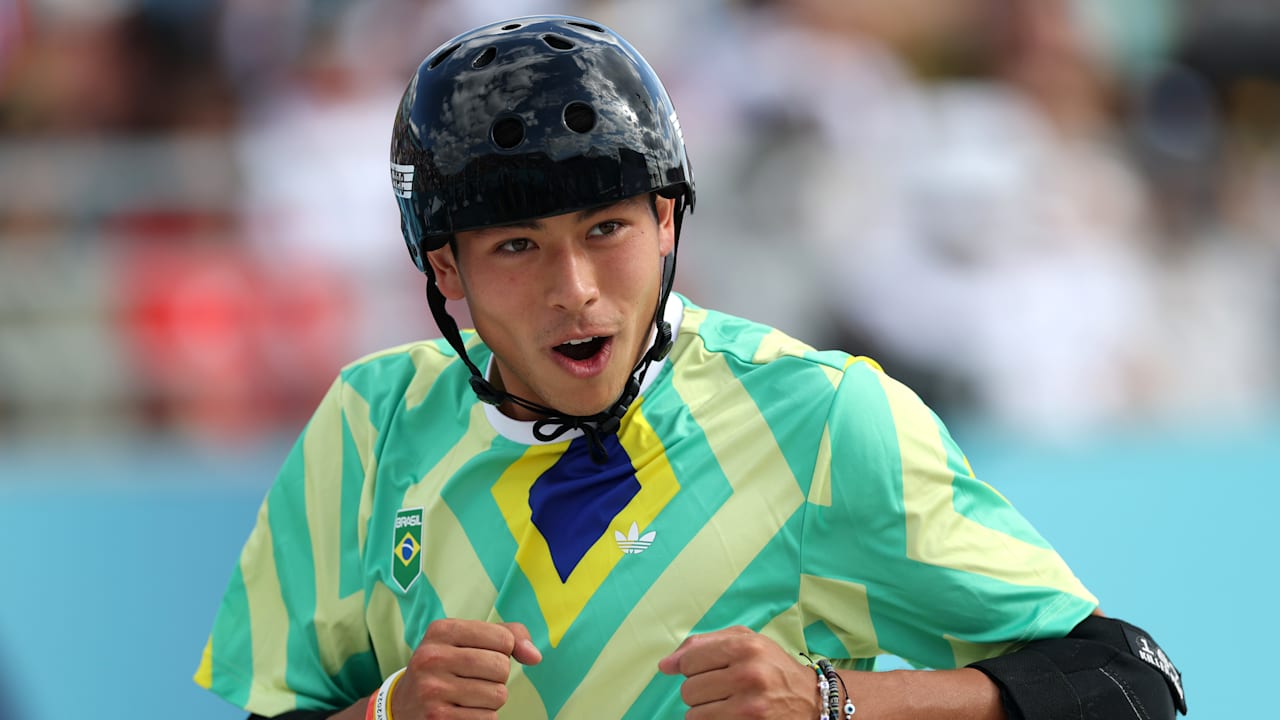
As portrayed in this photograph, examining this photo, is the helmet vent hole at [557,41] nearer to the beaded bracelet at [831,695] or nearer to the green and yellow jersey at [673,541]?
the green and yellow jersey at [673,541]

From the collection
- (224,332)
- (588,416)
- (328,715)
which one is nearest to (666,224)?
(588,416)

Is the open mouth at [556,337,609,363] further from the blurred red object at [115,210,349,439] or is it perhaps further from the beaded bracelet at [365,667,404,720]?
the blurred red object at [115,210,349,439]

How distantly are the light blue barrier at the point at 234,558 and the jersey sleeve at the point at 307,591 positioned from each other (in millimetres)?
2592

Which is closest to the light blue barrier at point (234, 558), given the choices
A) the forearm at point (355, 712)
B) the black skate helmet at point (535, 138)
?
the forearm at point (355, 712)

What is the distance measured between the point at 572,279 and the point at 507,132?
0.96ft

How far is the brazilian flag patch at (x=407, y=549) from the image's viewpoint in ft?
9.53

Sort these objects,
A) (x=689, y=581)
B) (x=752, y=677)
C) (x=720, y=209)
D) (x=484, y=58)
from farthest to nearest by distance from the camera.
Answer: (x=720, y=209)
(x=484, y=58)
(x=689, y=581)
(x=752, y=677)

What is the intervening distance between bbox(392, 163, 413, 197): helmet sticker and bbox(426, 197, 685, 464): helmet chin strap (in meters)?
0.23

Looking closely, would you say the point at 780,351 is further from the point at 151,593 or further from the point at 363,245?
the point at 363,245

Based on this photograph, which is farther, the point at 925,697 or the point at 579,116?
the point at 579,116

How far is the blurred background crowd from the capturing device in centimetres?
679

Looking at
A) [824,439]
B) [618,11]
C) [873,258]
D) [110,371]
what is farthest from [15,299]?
[824,439]

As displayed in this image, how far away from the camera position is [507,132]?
2730 mm

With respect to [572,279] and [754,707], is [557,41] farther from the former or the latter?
[754,707]
